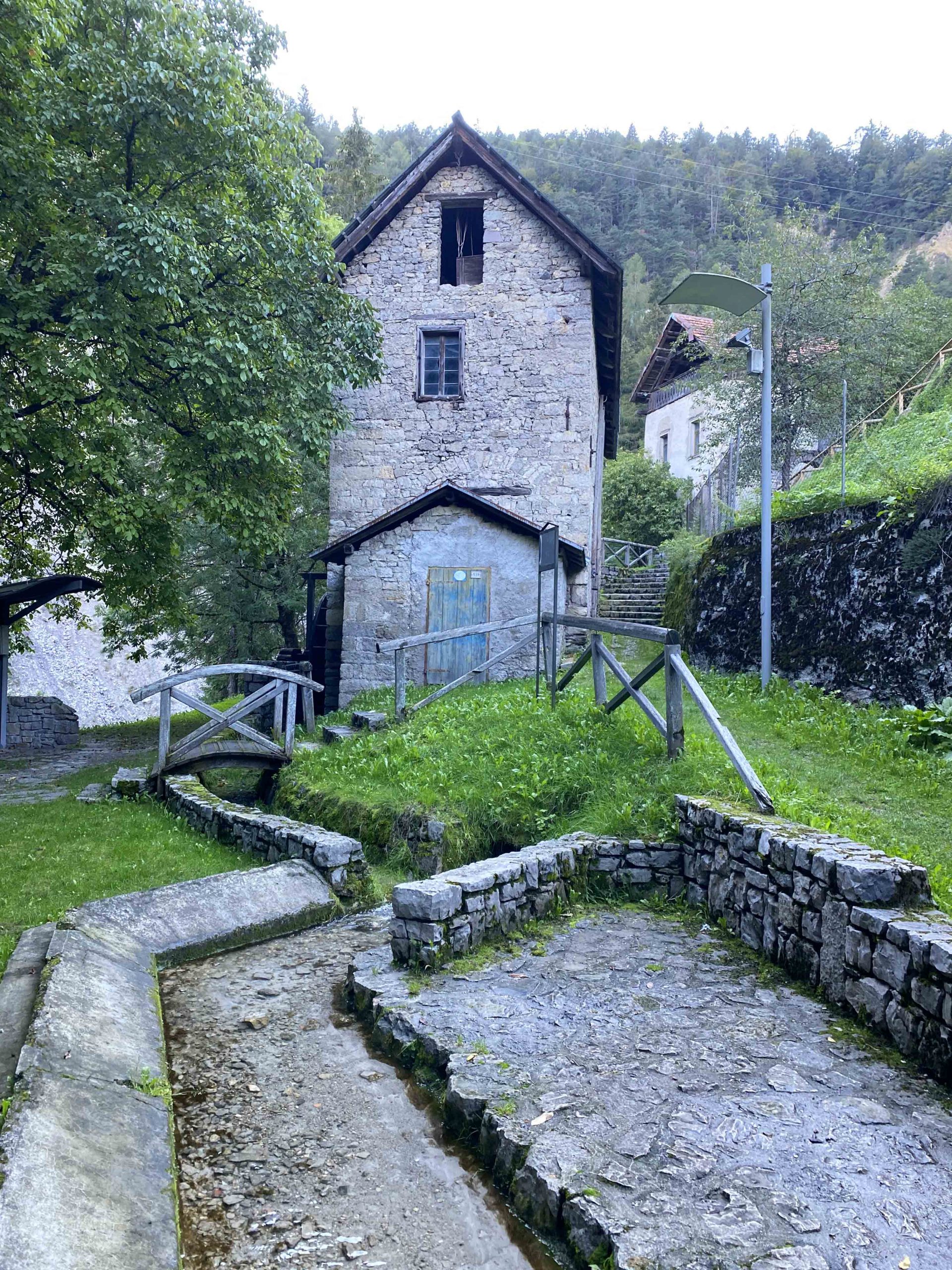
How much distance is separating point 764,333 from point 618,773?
5.58 meters

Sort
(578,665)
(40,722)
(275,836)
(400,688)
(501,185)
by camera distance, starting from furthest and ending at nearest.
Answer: (40,722)
(501,185)
(400,688)
(578,665)
(275,836)

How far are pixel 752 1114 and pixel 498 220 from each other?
1617 centimetres

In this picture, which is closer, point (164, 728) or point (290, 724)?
point (164, 728)

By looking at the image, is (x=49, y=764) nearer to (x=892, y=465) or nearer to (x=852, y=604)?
(x=852, y=604)

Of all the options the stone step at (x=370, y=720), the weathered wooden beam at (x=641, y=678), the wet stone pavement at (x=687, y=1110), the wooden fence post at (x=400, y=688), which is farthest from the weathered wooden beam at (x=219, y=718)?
the wet stone pavement at (x=687, y=1110)

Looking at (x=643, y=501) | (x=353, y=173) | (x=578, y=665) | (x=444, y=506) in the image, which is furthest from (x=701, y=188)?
(x=578, y=665)

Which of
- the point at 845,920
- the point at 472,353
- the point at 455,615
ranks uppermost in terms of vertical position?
the point at 472,353

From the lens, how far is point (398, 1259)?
301cm

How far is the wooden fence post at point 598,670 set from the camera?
8.97m

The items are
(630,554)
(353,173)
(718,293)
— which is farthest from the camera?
(353,173)

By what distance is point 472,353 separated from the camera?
16.3 m

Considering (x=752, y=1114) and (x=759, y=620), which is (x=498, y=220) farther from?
(x=752, y=1114)

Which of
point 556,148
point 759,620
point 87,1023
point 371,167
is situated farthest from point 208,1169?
point 556,148

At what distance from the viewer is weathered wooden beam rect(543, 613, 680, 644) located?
704 cm
